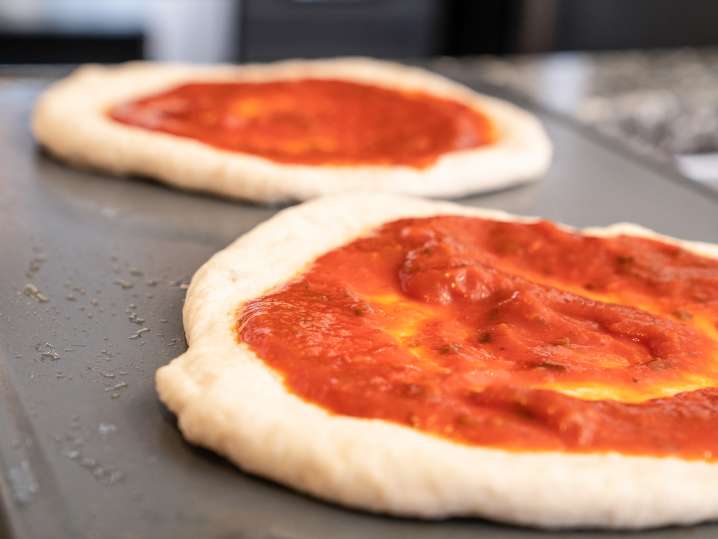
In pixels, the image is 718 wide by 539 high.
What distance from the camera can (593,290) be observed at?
5.87 ft

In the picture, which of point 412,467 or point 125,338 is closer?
point 412,467

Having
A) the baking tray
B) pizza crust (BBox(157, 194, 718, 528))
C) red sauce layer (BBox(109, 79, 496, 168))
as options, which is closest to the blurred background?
the baking tray

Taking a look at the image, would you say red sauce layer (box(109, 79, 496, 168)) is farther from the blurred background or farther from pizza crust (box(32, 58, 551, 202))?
the blurred background

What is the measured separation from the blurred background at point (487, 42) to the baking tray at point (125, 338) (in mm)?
317

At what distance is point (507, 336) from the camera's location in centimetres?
154

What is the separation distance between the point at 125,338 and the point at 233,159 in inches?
28.7

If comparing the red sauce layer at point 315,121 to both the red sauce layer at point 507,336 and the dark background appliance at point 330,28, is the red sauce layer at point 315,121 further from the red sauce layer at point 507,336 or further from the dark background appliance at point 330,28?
the dark background appliance at point 330,28

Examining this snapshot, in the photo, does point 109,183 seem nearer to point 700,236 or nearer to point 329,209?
point 329,209

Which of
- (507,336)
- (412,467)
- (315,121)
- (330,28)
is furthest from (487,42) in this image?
(412,467)

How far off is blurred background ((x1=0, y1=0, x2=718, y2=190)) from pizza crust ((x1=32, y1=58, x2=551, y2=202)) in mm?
372

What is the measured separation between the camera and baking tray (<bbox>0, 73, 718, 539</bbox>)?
122 centimetres

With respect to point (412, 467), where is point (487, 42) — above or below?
below

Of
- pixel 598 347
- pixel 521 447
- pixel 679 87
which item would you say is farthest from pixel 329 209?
pixel 679 87

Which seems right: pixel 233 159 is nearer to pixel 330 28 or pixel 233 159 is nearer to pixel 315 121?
pixel 315 121
